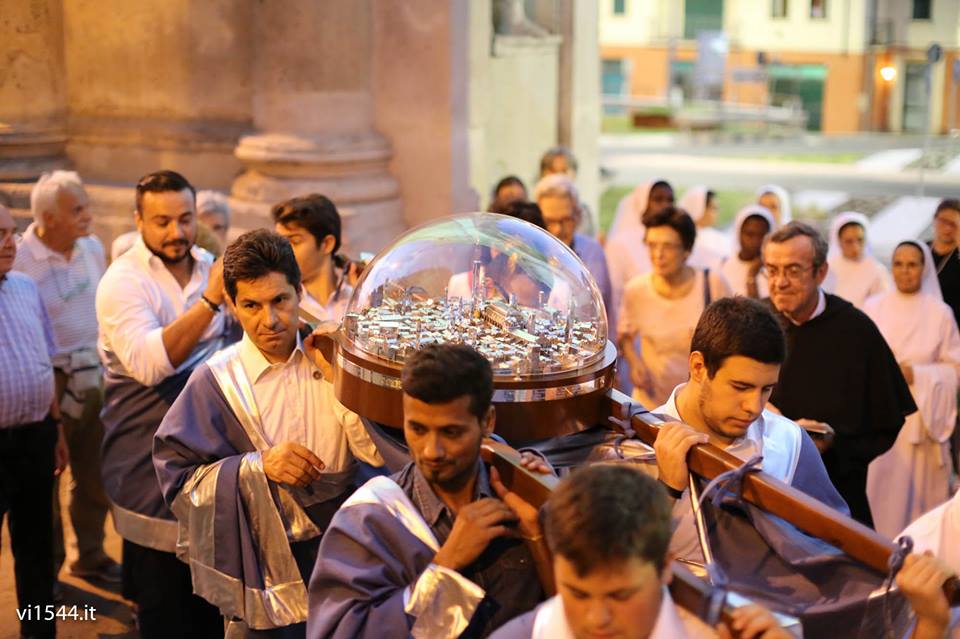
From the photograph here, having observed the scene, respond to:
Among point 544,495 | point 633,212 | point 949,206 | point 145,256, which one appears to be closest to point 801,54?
point 633,212

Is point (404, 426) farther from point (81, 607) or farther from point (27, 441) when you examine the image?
point (81, 607)

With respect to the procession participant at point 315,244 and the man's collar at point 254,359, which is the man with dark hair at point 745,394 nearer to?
the man's collar at point 254,359

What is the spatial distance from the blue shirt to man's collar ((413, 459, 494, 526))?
2.93 m

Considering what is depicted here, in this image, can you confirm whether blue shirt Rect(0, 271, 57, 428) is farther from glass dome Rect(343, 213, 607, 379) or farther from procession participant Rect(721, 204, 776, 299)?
procession participant Rect(721, 204, 776, 299)

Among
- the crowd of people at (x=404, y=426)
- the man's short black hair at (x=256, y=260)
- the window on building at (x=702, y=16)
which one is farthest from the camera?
the window on building at (x=702, y=16)

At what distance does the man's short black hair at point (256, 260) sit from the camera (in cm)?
410

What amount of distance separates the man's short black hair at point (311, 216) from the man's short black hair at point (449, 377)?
7.62ft

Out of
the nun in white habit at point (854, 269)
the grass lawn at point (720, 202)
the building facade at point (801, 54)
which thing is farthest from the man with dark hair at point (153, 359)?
the building facade at point (801, 54)

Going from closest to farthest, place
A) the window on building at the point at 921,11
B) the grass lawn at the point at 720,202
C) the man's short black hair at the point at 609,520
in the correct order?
1. the man's short black hair at the point at 609,520
2. the grass lawn at the point at 720,202
3. the window on building at the point at 921,11

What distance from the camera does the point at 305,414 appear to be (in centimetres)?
416

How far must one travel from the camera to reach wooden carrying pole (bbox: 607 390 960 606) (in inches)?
108

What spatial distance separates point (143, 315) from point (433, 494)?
2.47 metres

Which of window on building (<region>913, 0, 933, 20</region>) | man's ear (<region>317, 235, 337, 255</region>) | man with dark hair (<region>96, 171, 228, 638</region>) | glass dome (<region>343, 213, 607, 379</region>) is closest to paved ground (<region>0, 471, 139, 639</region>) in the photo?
man with dark hair (<region>96, 171, 228, 638</region>)

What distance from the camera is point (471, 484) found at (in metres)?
3.14
